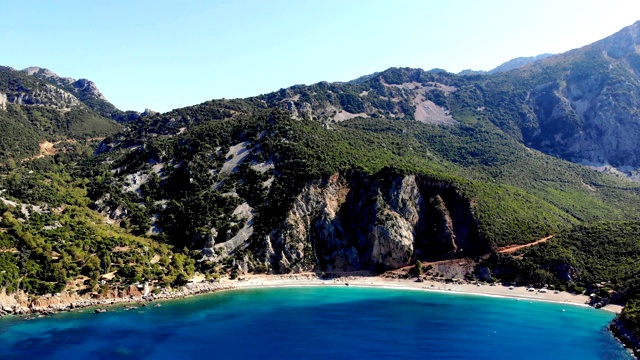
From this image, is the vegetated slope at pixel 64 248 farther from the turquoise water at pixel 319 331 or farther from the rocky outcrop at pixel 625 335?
the rocky outcrop at pixel 625 335

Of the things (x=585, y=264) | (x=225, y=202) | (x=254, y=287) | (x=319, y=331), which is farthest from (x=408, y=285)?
(x=225, y=202)

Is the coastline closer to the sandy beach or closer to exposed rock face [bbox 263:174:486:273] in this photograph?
the sandy beach

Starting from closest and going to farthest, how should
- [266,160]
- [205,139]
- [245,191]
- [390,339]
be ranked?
1. [390,339]
2. [245,191]
3. [266,160]
4. [205,139]

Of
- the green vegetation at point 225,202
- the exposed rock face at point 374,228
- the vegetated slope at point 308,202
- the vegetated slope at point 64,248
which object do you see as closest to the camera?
the vegetated slope at point 64,248

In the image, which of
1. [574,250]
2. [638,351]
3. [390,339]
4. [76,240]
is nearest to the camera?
[638,351]

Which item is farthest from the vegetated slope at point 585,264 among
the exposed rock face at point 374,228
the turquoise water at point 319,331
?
the exposed rock face at point 374,228

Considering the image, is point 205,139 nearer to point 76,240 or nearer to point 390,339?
point 76,240

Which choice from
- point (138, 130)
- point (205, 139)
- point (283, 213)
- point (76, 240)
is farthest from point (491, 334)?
point (138, 130)

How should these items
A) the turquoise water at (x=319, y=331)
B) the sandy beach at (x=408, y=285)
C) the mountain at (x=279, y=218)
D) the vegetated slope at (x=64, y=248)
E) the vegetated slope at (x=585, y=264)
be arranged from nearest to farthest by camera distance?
the turquoise water at (x=319, y=331), the vegetated slope at (x=64, y=248), the vegetated slope at (x=585, y=264), the mountain at (x=279, y=218), the sandy beach at (x=408, y=285)
